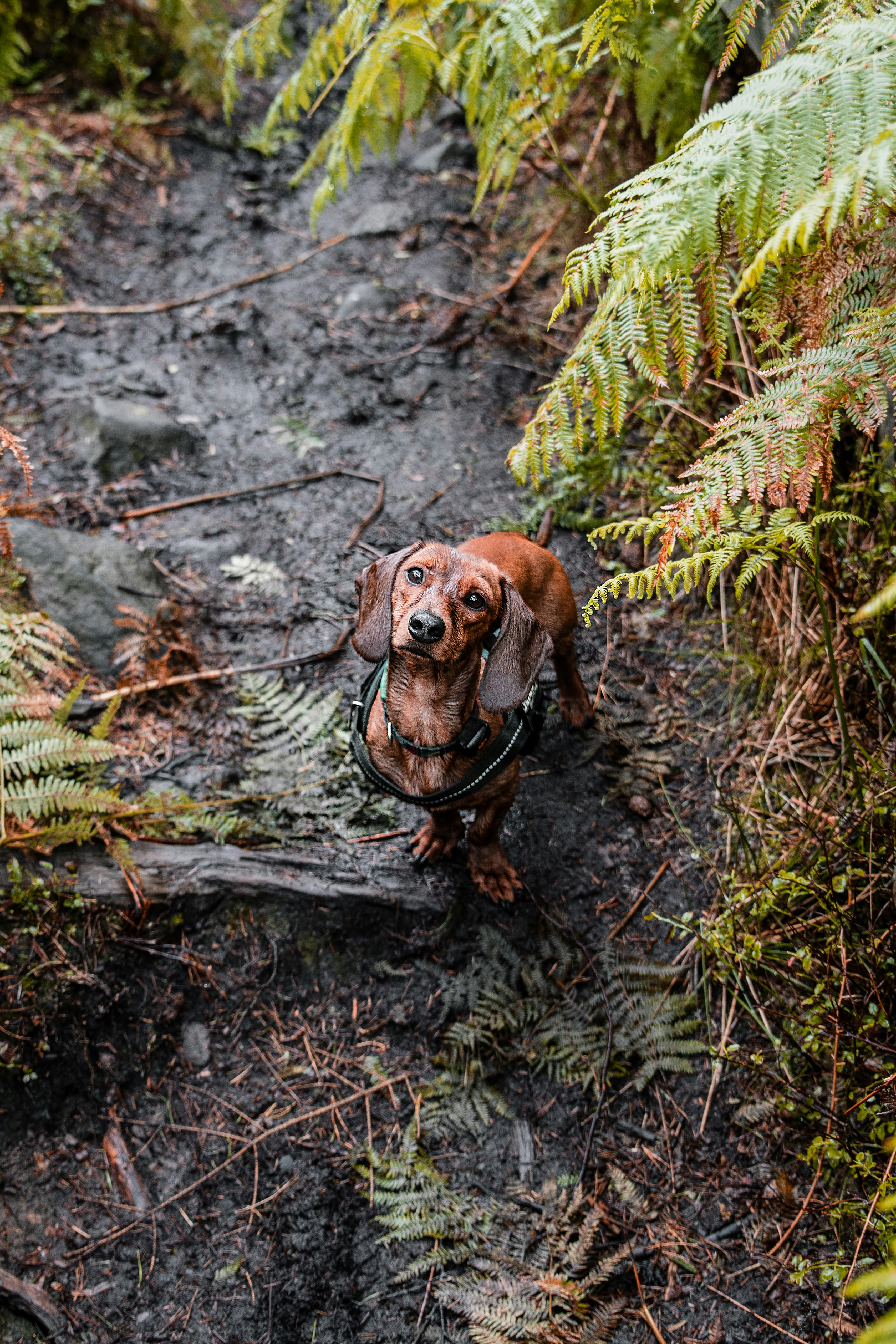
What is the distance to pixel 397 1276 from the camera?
7.96 feet

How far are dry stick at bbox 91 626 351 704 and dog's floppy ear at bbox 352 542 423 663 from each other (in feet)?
3.16

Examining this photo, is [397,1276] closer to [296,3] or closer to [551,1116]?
[551,1116]

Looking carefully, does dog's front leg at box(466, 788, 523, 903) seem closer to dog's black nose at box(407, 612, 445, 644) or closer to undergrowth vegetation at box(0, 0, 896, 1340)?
undergrowth vegetation at box(0, 0, 896, 1340)

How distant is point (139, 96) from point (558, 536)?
520 cm

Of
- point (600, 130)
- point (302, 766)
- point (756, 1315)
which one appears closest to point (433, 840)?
point (302, 766)

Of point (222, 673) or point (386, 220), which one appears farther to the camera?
point (386, 220)

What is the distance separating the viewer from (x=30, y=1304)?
2262mm


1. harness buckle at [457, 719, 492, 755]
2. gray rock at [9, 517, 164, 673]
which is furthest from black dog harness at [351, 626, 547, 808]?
gray rock at [9, 517, 164, 673]

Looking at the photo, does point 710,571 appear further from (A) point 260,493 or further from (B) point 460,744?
(A) point 260,493

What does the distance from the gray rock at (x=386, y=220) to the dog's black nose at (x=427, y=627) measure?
458cm

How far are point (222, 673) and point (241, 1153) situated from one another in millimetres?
1885

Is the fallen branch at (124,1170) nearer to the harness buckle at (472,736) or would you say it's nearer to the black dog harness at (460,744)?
the black dog harness at (460,744)

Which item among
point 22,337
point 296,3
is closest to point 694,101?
point 22,337

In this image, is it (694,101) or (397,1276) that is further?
(694,101)
